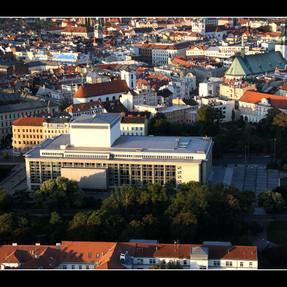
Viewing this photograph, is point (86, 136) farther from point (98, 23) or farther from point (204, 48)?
point (98, 23)

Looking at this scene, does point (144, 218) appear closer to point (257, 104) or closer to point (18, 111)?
point (18, 111)

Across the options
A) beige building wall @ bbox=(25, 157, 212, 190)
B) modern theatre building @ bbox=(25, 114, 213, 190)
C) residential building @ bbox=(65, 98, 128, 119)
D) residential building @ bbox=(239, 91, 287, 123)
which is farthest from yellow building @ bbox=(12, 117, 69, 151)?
residential building @ bbox=(239, 91, 287, 123)

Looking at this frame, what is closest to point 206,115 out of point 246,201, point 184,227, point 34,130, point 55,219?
point 34,130

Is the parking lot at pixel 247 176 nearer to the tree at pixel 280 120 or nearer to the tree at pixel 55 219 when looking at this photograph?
the tree at pixel 280 120

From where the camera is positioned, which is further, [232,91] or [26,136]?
[232,91]

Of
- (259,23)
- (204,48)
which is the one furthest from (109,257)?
(259,23)

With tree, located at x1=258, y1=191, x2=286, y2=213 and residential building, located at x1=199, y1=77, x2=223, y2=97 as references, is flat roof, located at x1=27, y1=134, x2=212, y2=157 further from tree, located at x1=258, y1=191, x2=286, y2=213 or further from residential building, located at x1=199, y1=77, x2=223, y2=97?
residential building, located at x1=199, y1=77, x2=223, y2=97
